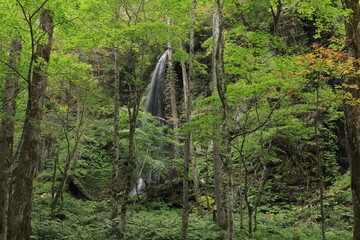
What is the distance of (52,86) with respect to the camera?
9.36 m

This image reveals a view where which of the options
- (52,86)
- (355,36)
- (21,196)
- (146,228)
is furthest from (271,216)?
(52,86)

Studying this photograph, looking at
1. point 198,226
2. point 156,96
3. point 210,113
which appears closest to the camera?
point 210,113

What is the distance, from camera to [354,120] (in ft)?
21.5

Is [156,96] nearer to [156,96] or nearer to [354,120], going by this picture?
[156,96]

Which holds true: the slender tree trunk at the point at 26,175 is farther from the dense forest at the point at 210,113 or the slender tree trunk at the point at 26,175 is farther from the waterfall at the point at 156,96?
the waterfall at the point at 156,96

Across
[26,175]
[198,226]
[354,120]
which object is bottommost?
[198,226]

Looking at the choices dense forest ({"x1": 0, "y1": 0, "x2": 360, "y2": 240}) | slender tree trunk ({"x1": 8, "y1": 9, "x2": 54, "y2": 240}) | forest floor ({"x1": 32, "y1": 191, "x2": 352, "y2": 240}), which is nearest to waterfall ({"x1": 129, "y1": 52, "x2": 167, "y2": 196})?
dense forest ({"x1": 0, "y1": 0, "x2": 360, "y2": 240})

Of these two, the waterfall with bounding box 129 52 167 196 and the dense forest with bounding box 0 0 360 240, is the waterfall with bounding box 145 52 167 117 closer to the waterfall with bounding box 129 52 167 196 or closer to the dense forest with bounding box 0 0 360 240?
the waterfall with bounding box 129 52 167 196

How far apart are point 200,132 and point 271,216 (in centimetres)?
547

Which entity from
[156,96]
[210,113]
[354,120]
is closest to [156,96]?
[156,96]

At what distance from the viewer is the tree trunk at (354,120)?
6364 millimetres

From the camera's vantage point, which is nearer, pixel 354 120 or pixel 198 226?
pixel 354 120

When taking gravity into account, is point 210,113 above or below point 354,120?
above

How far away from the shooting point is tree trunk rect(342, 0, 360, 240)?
6.36m
